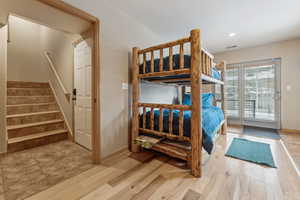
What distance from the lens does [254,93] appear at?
379 centimetres

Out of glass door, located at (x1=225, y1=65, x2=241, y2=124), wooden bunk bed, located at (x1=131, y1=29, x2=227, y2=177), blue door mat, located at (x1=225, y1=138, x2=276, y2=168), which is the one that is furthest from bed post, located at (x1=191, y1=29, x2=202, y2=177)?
glass door, located at (x1=225, y1=65, x2=241, y2=124)

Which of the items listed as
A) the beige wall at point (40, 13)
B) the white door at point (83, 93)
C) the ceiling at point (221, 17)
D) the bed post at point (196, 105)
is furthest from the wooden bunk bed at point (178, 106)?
the beige wall at point (40, 13)

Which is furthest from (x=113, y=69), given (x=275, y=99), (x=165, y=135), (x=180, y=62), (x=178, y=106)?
(x=275, y=99)

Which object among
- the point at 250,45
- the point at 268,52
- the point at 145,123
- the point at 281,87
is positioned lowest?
the point at 145,123

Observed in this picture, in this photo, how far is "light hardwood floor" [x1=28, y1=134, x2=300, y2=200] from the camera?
47.4 inches

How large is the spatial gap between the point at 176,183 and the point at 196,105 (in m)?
0.88

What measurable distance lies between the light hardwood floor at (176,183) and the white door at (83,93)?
0.84m

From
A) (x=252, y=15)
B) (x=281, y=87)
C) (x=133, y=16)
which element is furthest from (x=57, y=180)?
(x=281, y=87)

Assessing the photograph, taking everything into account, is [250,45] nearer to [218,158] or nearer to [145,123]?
Answer: [218,158]

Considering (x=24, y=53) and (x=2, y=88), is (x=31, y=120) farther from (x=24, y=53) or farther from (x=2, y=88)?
(x=24, y=53)

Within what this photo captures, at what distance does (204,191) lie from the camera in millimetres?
1253

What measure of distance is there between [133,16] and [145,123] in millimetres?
1889

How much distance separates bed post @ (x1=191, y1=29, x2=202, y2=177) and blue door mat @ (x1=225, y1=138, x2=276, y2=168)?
2.87 feet

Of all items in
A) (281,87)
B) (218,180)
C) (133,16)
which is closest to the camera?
(218,180)
